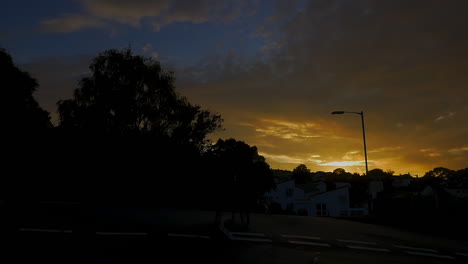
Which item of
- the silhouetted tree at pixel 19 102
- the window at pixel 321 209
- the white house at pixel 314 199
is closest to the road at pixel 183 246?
the silhouetted tree at pixel 19 102

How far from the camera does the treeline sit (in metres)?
31.7

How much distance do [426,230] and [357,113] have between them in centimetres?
1244

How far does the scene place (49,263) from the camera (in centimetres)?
810

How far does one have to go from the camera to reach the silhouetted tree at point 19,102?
34719 millimetres

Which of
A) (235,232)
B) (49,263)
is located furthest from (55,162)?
(49,263)

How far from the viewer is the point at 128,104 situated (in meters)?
41.1

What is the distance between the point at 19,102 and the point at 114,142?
10.7 metres

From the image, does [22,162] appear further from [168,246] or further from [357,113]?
[357,113]

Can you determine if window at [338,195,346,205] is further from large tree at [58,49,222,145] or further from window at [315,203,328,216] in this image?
large tree at [58,49,222,145]

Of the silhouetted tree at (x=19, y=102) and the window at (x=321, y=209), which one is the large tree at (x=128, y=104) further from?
the window at (x=321, y=209)

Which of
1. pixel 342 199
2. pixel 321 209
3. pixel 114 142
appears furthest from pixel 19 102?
pixel 321 209

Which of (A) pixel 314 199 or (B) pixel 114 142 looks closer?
(B) pixel 114 142

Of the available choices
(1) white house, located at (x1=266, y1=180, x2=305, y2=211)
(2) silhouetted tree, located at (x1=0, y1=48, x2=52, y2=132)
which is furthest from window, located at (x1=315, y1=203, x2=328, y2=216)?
(2) silhouetted tree, located at (x1=0, y1=48, x2=52, y2=132)

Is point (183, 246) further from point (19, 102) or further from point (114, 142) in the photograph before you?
point (19, 102)
